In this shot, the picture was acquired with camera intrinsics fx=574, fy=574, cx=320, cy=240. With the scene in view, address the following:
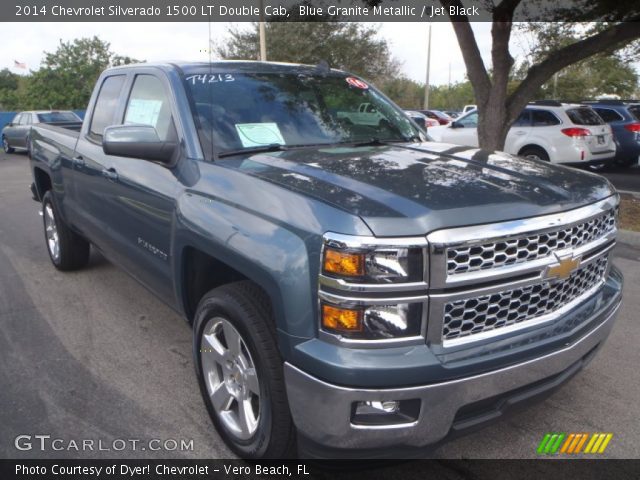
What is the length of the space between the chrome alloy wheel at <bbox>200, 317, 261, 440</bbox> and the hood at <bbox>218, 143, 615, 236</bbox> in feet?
2.53

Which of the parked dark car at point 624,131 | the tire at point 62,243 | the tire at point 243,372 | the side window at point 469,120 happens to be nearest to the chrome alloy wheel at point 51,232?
the tire at point 62,243

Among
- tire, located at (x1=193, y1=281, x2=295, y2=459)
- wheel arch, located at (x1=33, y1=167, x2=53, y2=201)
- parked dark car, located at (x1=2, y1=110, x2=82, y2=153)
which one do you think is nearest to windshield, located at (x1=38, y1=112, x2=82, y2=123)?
parked dark car, located at (x1=2, y1=110, x2=82, y2=153)

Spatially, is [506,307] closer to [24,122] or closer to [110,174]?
[110,174]

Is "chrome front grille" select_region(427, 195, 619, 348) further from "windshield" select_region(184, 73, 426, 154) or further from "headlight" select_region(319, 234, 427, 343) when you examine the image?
"windshield" select_region(184, 73, 426, 154)

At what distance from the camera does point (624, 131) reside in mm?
13672

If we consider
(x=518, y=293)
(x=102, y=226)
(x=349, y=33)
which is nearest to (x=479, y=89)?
(x=102, y=226)

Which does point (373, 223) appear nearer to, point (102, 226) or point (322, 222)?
point (322, 222)

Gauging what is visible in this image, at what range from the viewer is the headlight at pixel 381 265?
202 cm

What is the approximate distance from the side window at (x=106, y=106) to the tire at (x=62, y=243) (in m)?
1.18

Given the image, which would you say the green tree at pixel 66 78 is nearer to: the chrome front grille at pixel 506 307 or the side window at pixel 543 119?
the side window at pixel 543 119

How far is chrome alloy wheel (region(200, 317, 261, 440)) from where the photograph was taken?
2.57 m

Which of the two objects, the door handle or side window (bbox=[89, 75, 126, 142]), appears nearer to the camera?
the door handle

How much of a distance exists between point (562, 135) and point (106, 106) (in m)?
9.40

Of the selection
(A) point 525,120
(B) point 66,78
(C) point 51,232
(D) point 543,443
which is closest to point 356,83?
(D) point 543,443
